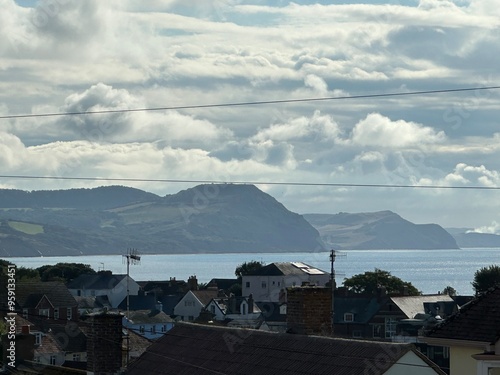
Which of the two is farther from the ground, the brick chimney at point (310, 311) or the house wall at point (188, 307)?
the house wall at point (188, 307)

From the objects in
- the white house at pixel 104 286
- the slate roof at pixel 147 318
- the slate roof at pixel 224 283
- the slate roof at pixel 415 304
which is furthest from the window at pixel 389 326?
the slate roof at pixel 224 283

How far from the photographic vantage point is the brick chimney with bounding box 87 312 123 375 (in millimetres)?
29094

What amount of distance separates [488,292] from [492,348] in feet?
6.42

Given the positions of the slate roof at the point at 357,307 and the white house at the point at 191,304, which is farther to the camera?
the white house at the point at 191,304

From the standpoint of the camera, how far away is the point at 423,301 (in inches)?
4582

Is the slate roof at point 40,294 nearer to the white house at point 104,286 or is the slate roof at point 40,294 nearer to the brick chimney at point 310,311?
the white house at point 104,286

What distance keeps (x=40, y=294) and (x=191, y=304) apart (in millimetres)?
33788

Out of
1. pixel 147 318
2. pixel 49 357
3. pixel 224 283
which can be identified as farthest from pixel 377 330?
pixel 224 283

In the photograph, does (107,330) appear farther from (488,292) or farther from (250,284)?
(250,284)

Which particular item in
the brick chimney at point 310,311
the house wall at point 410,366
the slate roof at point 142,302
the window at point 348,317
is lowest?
the house wall at point 410,366

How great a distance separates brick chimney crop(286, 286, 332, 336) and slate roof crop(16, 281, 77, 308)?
7891 cm

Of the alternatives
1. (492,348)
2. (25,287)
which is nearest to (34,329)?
(25,287)

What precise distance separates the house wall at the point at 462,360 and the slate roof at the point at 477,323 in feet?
0.68

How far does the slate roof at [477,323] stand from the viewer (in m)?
20.4
